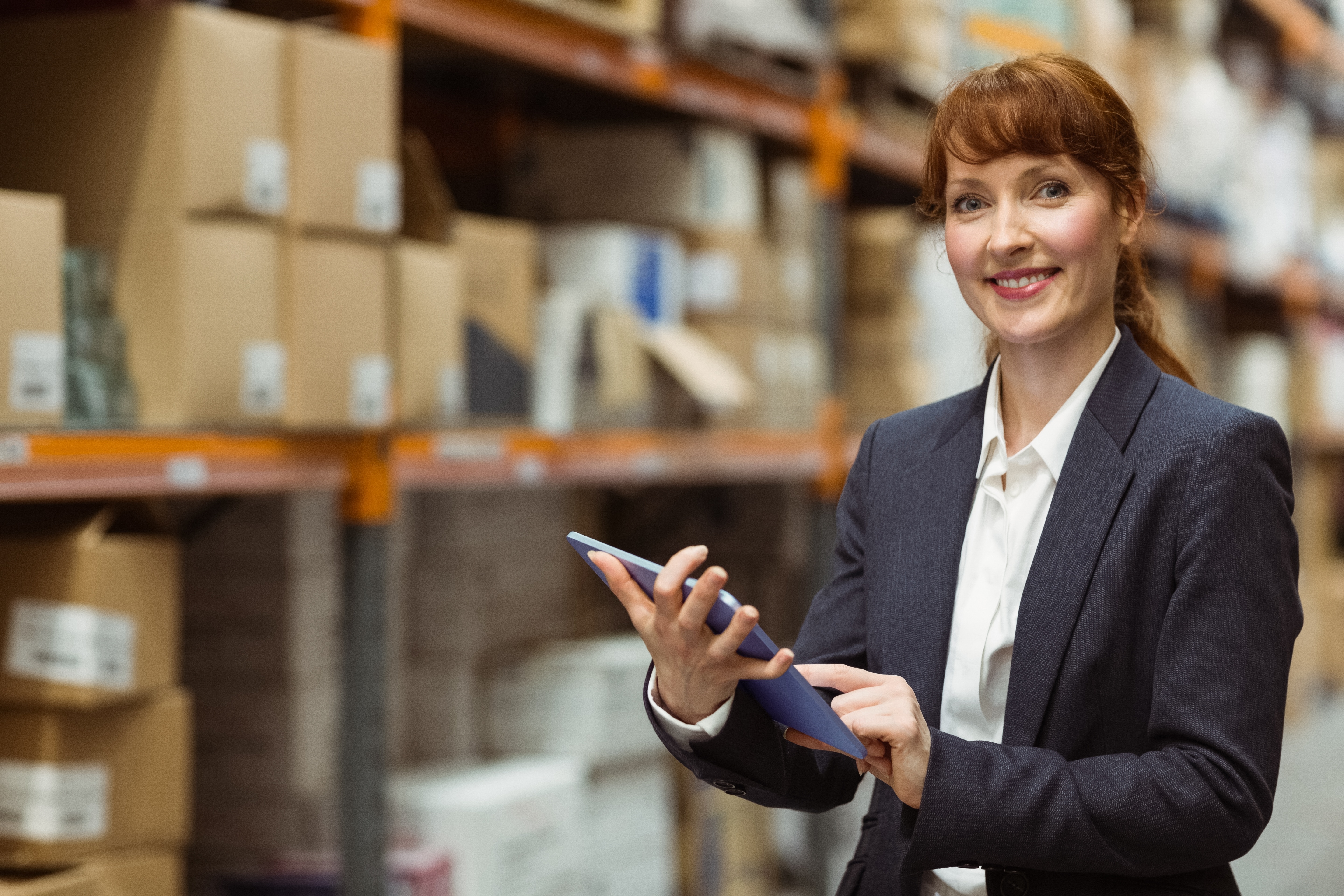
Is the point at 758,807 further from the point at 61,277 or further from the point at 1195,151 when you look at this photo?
the point at 1195,151

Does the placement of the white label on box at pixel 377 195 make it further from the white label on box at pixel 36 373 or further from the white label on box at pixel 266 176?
the white label on box at pixel 36 373

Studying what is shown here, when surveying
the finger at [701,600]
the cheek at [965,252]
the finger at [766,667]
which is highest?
the cheek at [965,252]

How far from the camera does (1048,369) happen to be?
4.39 feet

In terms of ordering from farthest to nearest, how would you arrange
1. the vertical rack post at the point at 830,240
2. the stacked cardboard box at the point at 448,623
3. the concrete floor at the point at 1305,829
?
the concrete floor at the point at 1305,829 → the vertical rack post at the point at 830,240 → the stacked cardboard box at the point at 448,623

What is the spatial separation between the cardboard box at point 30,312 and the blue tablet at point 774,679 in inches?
41.7

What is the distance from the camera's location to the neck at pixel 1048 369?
133 centimetres

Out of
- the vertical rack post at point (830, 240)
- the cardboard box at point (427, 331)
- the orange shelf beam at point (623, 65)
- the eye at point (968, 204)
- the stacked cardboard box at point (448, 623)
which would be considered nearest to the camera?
the eye at point (968, 204)

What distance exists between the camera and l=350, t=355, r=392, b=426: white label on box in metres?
2.40

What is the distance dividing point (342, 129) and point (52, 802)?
112cm

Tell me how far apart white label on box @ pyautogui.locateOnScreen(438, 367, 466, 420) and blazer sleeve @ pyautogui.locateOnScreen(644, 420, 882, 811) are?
1284mm

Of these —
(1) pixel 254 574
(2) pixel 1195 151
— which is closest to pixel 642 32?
(1) pixel 254 574

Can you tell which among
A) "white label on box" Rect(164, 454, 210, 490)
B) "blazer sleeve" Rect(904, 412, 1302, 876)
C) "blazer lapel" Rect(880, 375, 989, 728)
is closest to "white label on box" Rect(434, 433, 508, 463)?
"white label on box" Rect(164, 454, 210, 490)

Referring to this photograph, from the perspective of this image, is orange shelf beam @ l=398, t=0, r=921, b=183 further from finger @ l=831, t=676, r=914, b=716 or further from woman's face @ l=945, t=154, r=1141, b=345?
finger @ l=831, t=676, r=914, b=716

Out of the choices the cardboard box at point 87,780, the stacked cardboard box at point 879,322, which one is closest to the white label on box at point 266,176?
the cardboard box at point 87,780
